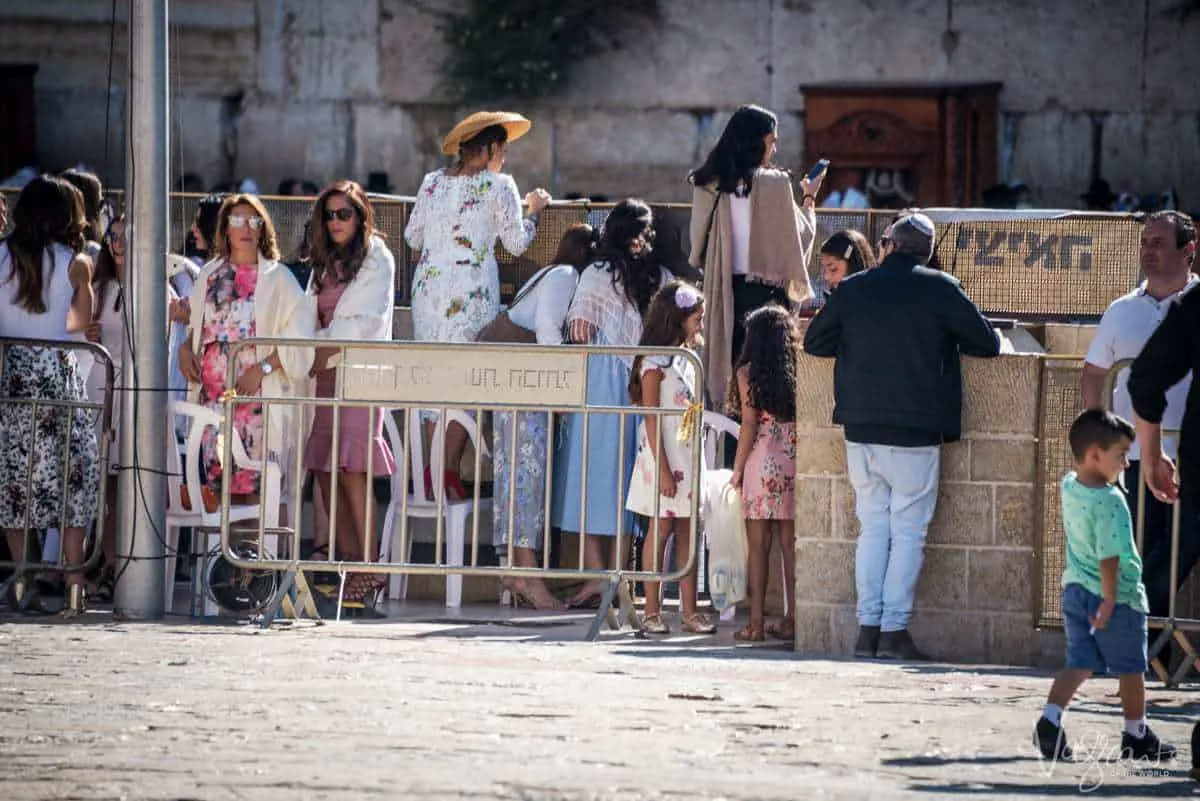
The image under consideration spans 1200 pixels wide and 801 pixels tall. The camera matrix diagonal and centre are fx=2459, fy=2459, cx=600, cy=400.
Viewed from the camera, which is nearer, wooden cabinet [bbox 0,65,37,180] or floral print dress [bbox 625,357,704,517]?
floral print dress [bbox 625,357,704,517]

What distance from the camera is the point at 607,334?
38.9ft

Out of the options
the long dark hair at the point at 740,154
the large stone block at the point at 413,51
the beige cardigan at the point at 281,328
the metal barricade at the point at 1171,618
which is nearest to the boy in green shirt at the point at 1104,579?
the metal barricade at the point at 1171,618

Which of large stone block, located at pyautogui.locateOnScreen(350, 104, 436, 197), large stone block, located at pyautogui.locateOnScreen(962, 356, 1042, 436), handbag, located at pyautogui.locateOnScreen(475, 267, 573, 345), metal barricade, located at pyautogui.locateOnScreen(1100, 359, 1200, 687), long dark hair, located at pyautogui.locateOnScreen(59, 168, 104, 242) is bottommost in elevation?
metal barricade, located at pyautogui.locateOnScreen(1100, 359, 1200, 687)

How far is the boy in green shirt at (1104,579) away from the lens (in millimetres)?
7660

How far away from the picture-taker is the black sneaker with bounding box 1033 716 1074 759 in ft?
24.4

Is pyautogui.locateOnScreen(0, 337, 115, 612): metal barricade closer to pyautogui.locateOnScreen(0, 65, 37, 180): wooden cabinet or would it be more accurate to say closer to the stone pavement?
the stone pavement

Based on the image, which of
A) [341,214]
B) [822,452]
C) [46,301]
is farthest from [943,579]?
[46,301]

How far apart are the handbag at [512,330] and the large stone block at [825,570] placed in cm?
226

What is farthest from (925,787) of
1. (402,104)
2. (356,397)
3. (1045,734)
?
(402,104)

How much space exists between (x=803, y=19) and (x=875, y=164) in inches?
60.3

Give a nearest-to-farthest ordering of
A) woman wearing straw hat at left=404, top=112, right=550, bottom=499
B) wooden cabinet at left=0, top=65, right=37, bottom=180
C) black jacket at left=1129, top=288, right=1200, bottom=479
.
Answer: black jacket at left=1129, top=288, right=1200, bottom=479 < woman wearing straw hat at left=404, top=112, right=550, bottom=499 < wooden cabinet at left=0, top=65, right=37, bottom=180

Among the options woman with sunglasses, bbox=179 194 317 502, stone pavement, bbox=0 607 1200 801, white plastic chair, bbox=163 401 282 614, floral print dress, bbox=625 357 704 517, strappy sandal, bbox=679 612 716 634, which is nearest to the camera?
stone pavement, bbox=0 607 1200 801

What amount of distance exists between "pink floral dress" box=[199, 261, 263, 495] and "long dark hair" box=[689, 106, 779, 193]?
2.28 m

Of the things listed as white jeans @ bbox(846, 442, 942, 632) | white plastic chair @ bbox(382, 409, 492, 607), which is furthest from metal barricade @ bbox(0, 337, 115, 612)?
white jeans @ bbox(846, 442, 942, 632)
